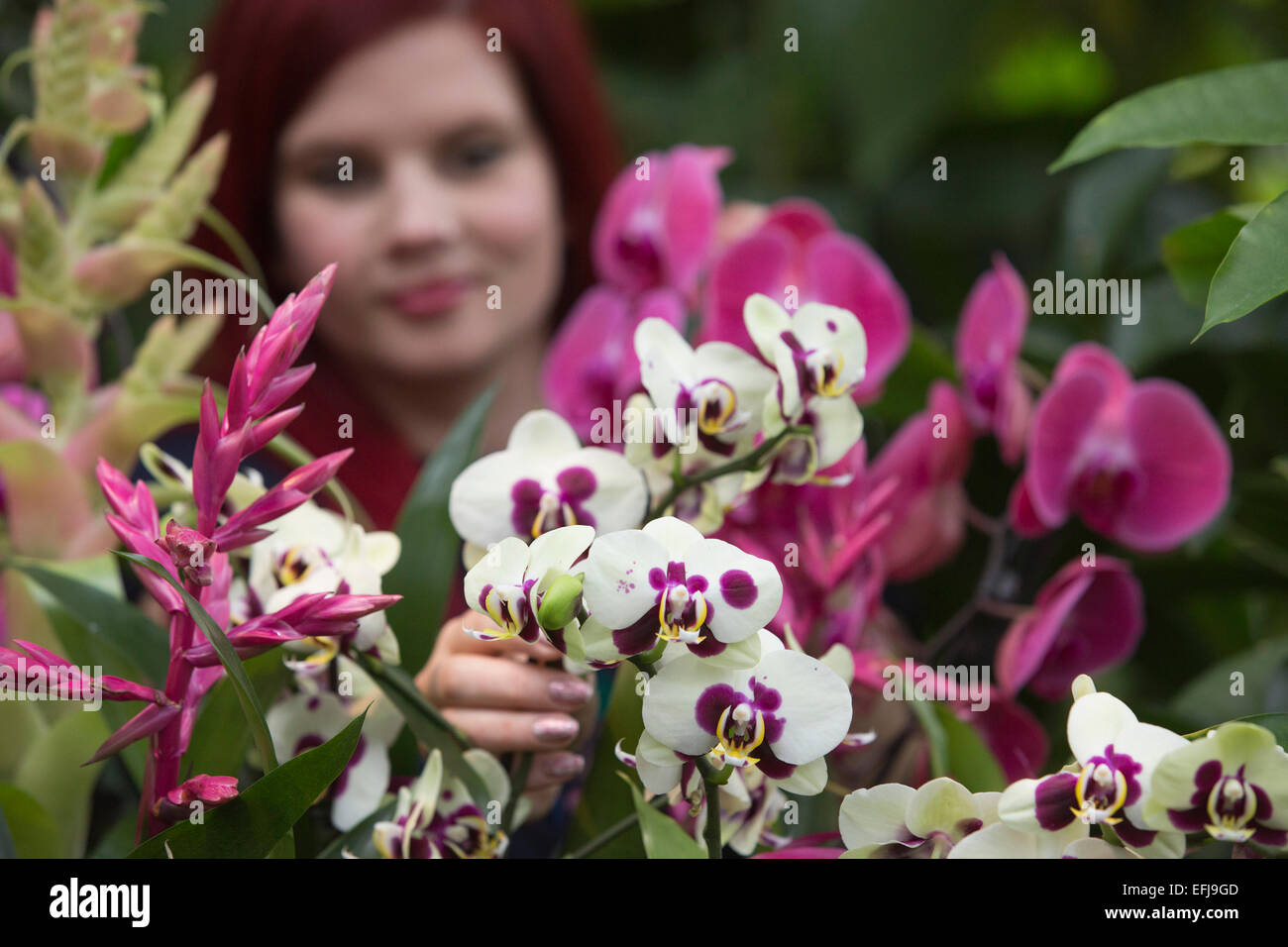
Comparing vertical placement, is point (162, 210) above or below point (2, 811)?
above

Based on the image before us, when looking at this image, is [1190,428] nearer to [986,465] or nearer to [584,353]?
[986,465]

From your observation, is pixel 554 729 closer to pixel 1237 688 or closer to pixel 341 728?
pixel 341 728

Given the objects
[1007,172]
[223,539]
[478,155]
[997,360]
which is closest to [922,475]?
[997,360]

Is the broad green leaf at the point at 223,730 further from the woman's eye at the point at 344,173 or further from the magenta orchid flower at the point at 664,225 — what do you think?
the woman's eye at the point at 344,173

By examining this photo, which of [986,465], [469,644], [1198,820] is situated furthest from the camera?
[986,465]

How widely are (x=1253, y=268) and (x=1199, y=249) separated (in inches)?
4.9

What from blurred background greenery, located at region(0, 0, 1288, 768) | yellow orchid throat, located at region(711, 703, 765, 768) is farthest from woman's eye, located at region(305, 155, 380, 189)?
yellow orchid throat, located at region(711, 703, 765, 768)

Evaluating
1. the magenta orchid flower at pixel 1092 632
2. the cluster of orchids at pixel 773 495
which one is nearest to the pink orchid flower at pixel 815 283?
the cluster of orchids at pixel 773 495

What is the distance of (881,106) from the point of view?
→ 34.9 inches

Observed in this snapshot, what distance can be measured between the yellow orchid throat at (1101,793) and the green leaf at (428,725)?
0.14 metres

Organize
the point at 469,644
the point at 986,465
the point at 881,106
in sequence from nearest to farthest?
the point at 469,644
the point at 986,465
the point at 881,106
